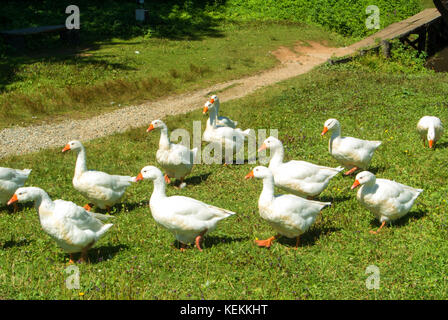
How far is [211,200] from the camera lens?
29.2 feet

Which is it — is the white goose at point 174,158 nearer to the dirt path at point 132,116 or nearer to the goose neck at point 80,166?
the goose neck at point 80,166

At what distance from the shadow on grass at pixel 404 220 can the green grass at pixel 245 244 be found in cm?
2

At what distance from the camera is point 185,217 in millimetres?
6691

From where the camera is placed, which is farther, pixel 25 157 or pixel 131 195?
pixel 25 157

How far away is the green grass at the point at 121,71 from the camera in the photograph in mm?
15586

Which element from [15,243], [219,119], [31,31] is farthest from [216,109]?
[31,31]

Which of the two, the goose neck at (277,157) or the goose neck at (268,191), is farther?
the goose neck at (277,157)

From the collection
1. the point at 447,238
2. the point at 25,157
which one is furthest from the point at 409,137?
the point at 25,157

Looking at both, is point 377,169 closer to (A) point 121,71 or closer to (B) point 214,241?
(B) point 214,241

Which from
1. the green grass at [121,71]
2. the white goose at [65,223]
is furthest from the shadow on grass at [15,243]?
the green grass at [121,71]

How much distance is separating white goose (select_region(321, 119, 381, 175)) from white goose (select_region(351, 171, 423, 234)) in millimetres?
1689

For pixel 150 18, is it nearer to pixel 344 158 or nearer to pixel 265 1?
pixel 265 1

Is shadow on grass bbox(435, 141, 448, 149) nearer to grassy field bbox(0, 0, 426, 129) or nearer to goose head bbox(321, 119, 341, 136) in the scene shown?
goose head bbox(321, 119, 341, 136)

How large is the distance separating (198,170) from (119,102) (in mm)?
6661
